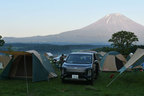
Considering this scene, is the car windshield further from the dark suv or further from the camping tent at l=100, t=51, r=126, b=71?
the camping tent at l=100, t=51, r=126, b=71

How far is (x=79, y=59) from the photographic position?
1204 cm

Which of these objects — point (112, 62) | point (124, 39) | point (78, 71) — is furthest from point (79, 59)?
point (124, 39)

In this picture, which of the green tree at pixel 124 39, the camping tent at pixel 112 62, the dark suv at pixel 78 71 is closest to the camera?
the dark suv at pixel 78 71

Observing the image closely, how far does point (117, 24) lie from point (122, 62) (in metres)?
165

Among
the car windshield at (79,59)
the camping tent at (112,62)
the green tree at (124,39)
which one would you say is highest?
the green tree at (124,39)

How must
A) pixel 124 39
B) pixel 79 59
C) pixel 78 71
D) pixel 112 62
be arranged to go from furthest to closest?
pixel 124 39
pixel 112 62
pixel 79 59
pixel 78 71

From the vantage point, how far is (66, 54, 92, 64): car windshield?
11830mm

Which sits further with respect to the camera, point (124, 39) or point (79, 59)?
point (124, 39)

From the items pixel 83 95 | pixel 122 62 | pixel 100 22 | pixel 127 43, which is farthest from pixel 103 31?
pixel 83 95

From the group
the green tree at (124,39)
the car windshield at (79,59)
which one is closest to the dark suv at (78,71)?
the car windshield at (79,59)

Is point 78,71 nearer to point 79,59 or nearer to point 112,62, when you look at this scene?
point 79,59

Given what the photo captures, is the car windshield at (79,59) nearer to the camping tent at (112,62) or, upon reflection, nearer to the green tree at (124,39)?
the camping tent at (112,62)

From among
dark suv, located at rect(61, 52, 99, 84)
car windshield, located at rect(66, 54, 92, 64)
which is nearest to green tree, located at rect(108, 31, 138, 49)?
car windshield, located at rect(66, 54, 92, 64)

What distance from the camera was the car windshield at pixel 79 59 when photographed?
1183cm
